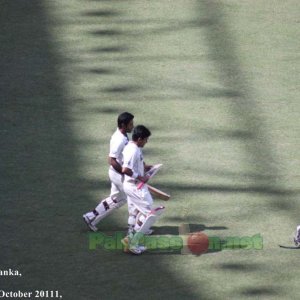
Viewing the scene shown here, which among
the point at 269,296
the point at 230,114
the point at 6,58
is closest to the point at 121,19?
the point at 6,58

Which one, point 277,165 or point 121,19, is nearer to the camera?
point 277,165

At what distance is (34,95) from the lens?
63.5 feet

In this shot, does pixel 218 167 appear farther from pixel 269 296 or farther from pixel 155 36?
pixel 155 36

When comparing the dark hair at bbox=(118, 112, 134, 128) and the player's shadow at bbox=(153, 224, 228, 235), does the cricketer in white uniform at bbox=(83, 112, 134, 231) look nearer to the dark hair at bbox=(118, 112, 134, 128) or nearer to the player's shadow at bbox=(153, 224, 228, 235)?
the dark hair at bbox=(118, 112, 134, 128)

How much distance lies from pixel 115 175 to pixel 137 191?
484 millimetres

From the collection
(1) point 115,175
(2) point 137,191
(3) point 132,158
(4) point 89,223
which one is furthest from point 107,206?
(3) point 132,158

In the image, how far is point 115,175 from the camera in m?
14.8

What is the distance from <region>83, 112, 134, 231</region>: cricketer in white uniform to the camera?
48.0ft

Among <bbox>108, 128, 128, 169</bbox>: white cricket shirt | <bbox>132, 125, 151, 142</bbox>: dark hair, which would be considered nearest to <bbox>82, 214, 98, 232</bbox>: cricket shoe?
<bbox>108, 128, 128, 169</bbox>: white cricket shirt

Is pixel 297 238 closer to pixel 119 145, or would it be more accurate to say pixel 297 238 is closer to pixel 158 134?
pixel 119 145

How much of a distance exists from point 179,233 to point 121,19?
26.2ft

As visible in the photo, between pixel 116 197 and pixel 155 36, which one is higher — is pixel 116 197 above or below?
below

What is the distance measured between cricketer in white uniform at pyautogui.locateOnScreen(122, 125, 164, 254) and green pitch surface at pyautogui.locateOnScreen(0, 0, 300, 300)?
0.85 ft

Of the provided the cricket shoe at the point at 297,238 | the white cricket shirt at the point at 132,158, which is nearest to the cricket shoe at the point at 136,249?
the white cricket shirt at the point at 132,158
